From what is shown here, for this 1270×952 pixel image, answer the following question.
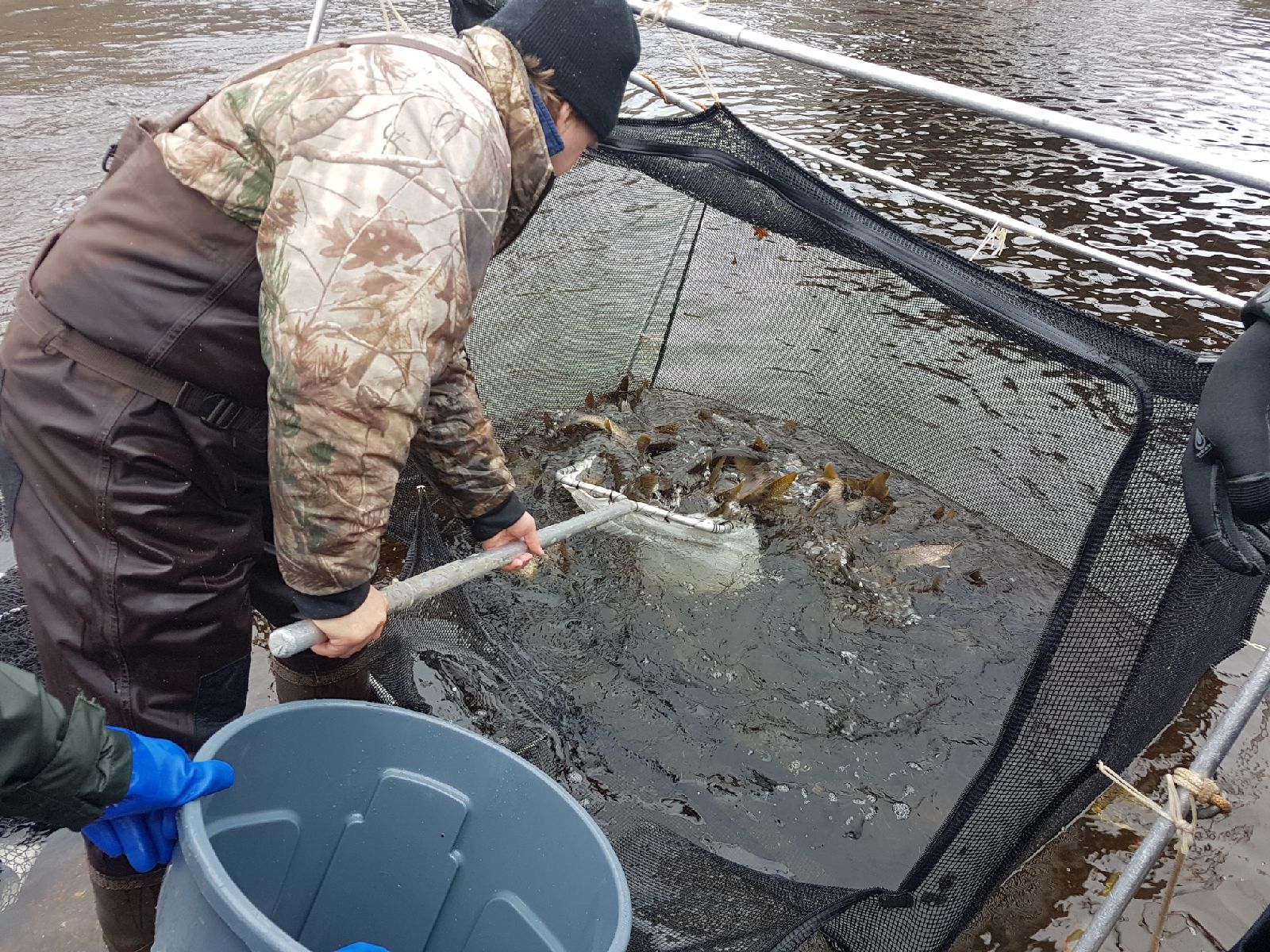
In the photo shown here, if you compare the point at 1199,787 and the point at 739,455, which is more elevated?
the point at 1199,787

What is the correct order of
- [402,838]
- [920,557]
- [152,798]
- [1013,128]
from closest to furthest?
[152,798] < [402,838] < [920,557] < [1013,128]

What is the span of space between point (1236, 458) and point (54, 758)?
2180 millimetres

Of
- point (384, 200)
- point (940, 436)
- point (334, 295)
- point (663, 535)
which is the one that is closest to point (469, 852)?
point (334, 295)

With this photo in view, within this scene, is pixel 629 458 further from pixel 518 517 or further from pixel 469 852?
pixel 469 852

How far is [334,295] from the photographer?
4.73ft

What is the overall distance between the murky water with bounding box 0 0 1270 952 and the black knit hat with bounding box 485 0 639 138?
2.23 meters

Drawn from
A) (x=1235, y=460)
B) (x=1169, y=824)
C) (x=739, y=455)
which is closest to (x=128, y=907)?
(x=1169, y=824)

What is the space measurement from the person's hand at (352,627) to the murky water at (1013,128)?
1831 millimetres

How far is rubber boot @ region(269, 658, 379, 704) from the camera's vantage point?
103 inches

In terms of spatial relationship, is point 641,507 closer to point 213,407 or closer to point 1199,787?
point 213,407

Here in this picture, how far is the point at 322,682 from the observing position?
2635 mm

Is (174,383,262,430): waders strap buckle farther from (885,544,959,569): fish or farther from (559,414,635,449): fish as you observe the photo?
(885,544,959,569): fish

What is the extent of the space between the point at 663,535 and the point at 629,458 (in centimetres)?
82

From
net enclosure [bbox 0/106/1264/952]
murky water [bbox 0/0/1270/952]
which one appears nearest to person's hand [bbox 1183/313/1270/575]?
net enclosure [bbox 0/106/1264/952]
